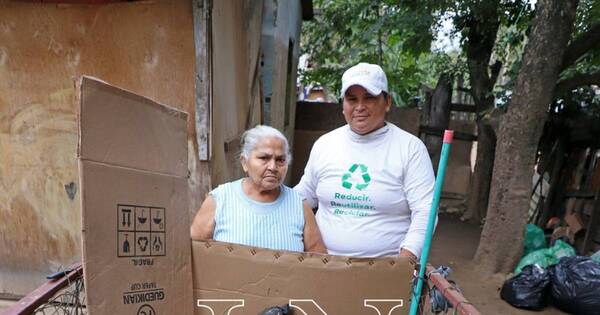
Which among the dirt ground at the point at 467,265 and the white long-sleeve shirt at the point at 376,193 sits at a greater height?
the white long-sleeve shirt at the point at 376,193

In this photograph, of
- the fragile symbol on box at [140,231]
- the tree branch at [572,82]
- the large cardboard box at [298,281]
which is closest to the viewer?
the fragile symbol on box at [140,231]

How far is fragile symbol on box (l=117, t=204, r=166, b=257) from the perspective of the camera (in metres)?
1.34

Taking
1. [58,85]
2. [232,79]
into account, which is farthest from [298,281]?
[58,85]

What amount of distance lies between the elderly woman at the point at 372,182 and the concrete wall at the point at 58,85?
52.2 inches

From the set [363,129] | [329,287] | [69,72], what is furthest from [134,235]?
[69,72]

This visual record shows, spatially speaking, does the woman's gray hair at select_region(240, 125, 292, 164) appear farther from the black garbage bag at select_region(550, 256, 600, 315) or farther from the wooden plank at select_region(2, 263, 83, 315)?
the black garbage bag at select_region(550, 256, 600, 315)

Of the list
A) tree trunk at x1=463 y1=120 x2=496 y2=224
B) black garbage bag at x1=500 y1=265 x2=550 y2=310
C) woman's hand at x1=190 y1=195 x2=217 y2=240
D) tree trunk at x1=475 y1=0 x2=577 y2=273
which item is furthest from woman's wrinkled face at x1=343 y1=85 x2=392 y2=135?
tree trunk at x1=463 y1=120 x2=496 y2=224

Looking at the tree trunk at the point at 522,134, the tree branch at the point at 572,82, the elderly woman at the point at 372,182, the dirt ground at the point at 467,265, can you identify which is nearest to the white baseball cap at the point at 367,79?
the elderly woman at the point at 372,182

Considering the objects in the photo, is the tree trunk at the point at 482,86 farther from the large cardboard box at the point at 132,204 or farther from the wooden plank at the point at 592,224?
the large cardboard box at the point at 132,204

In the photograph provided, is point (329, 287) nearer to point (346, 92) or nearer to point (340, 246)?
point (340, 246)

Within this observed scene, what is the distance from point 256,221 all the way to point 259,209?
0.18 ft

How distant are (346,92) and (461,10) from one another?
4567 millimetres

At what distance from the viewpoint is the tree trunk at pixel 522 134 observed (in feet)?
13.6

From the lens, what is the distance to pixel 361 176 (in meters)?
1.89
